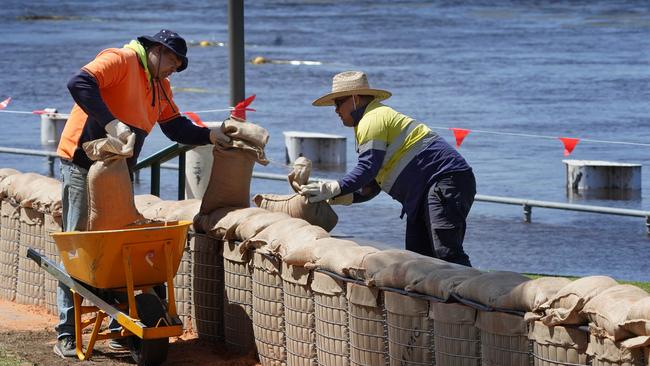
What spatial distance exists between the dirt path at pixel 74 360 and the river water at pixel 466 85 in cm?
106

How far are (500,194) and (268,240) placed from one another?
26.7 feet

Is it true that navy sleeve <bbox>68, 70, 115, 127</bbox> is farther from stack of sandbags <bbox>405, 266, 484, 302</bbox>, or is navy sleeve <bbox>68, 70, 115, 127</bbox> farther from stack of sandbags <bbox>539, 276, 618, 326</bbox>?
stack of sandbags <bbox>539, 276, 618, 326</bbox>

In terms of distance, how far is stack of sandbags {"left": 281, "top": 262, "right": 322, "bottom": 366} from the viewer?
22.6 ft

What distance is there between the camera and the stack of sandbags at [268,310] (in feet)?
23.7

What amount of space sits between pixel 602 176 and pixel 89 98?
9.02 m

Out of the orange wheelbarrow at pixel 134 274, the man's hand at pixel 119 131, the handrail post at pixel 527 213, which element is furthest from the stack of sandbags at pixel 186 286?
the handrail post at pixel 527 213

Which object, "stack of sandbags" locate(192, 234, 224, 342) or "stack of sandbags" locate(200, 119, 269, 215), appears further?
"stack of sandbags" locate(192, 234, 224, 342)

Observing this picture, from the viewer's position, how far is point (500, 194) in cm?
1501

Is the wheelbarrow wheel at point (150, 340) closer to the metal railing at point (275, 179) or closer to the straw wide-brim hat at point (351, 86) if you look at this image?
the metal railing at point (275, 179)

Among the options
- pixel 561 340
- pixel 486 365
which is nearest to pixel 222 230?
pixel 486 365

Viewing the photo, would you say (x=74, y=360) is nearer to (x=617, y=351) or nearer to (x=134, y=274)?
(x=134, y=274)

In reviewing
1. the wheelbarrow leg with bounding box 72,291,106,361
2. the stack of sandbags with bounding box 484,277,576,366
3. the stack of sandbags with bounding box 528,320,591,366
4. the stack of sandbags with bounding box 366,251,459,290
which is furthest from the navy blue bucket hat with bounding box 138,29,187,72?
the stack of sandbags with bounding box 528,320,591,366

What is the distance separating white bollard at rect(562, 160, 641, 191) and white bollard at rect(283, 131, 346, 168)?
9.96 feet

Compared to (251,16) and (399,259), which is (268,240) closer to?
(399,259)
